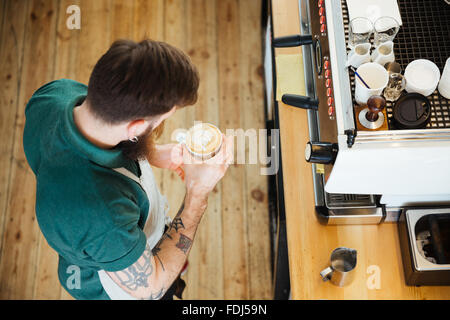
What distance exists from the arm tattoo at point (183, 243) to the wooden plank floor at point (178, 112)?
0.92 m

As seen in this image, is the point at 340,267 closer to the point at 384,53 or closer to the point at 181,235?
the point at 181,235

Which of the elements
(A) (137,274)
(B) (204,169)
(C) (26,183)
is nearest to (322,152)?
(B) (204,169)

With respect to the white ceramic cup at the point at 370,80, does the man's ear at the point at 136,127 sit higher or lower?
lower

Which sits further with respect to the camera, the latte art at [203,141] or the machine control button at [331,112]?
the latte art at [203,141]

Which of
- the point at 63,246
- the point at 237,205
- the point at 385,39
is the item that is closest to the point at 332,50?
the point at 385,39

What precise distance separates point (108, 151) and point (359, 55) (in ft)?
2.73

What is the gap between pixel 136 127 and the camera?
117cm

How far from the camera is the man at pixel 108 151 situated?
3.52ft

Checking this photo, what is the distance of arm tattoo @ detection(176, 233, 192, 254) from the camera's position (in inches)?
60.6

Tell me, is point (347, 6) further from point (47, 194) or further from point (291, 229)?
point (47, 194)

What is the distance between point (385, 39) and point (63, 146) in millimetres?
1069

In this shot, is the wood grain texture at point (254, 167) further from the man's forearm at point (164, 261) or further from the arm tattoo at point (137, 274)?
the arm tattoo at point (137, 274)

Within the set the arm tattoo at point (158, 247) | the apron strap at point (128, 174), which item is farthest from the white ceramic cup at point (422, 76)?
the arm tattoo at point (158, 247)

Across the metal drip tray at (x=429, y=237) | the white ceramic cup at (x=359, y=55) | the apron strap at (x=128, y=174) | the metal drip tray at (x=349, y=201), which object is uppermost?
the white ceramic cup at (x=359, y=55)
